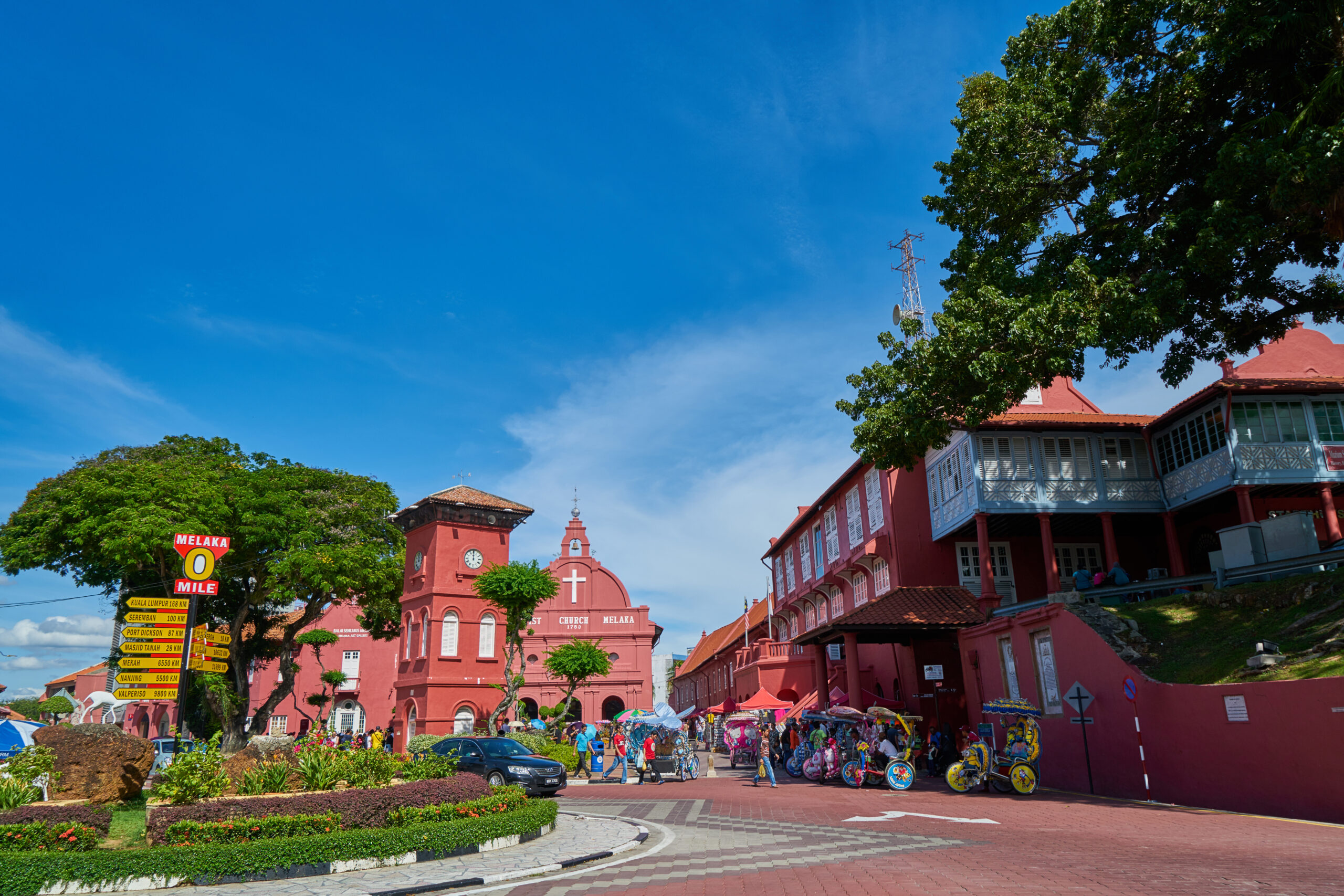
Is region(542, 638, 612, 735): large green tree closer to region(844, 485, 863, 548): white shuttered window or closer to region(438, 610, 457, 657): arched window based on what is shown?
region(438, 610, 457, 657): arched window

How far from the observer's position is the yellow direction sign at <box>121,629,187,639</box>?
648 inches

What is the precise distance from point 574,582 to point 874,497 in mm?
25549

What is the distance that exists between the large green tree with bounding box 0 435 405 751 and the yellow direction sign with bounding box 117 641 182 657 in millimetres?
12136

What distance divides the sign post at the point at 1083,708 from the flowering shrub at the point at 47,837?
15.6 meters

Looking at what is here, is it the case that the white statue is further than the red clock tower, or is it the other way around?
the white statue

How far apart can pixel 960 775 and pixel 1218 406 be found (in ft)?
42.8

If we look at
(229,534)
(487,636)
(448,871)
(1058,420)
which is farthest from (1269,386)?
(229,534)

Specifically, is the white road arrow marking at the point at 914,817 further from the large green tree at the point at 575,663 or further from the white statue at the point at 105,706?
the white statue at the point at 105,706

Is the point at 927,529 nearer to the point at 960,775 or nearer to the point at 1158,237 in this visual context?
the point at 960,775

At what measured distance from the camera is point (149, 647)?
16844mm

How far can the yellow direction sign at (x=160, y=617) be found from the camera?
16.7 metres

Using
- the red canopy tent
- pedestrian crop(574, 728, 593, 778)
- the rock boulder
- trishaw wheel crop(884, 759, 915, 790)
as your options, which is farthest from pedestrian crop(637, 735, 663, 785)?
the rock boulder

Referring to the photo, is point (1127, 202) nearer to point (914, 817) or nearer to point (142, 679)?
point (914, 817)

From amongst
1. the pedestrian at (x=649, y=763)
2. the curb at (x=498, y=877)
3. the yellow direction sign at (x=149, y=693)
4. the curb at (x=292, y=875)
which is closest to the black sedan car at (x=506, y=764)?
the pedestrian at (x=649, y=763)
